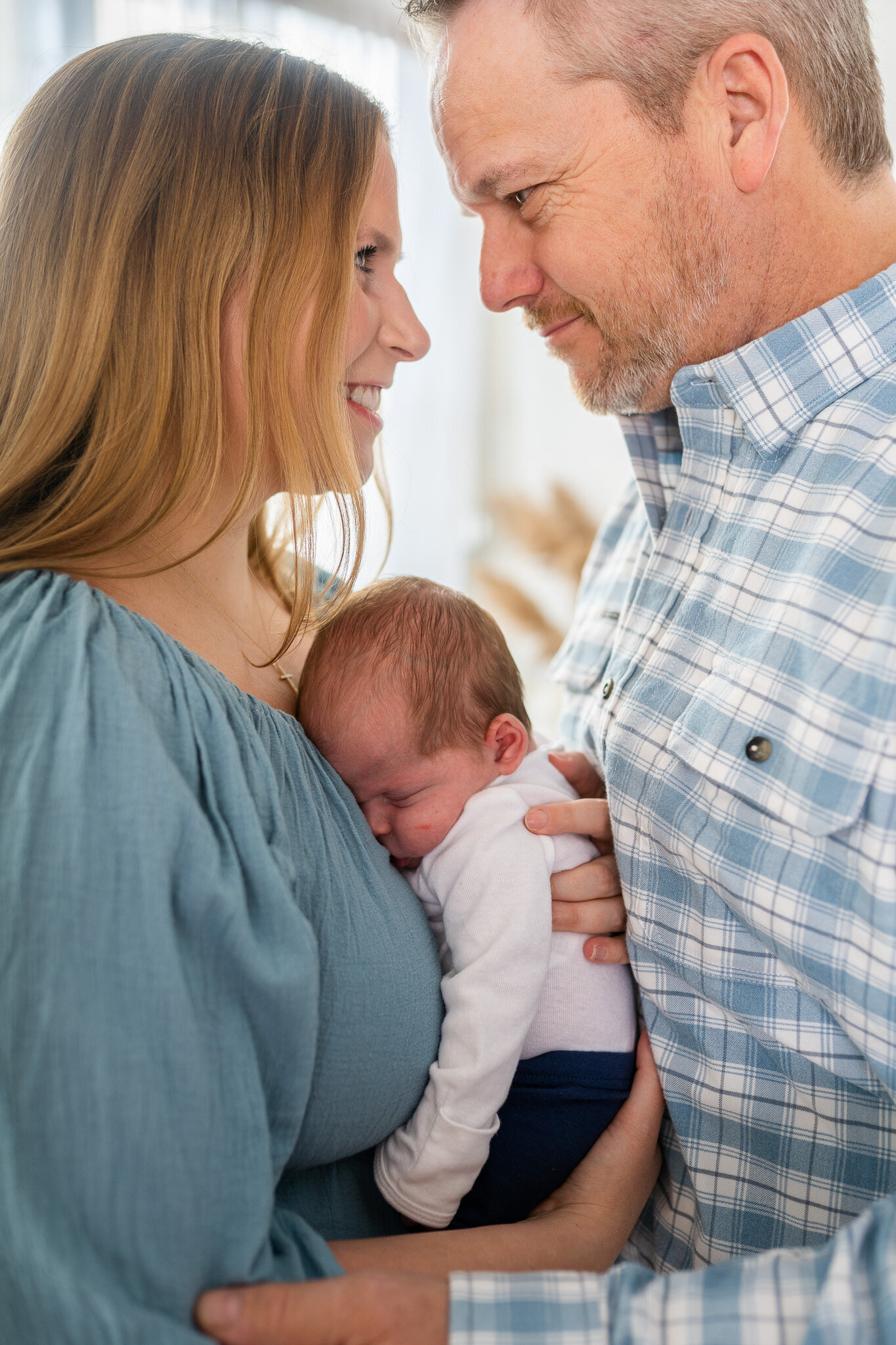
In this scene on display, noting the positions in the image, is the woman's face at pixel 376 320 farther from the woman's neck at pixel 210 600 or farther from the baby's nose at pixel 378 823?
the baby's nose at pixel 378 823

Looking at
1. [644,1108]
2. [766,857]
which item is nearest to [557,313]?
[766,857]

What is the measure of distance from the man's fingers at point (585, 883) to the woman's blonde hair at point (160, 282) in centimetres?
45

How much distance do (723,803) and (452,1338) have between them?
0.57 m

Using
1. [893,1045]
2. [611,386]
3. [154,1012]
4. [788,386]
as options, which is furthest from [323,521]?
[893,1045]

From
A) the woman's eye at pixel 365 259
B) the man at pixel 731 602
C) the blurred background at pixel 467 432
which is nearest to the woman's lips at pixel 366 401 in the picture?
the woman's eye at pixel 365 259

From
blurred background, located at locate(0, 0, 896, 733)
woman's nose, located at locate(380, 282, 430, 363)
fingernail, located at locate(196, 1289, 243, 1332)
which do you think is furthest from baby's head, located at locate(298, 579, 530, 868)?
blurred background, located at locate(0, 0, 896, 733)

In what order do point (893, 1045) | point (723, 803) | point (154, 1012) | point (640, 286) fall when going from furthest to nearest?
1. point (640, 286)
2. point (723, 803)
3. point (893, 1045)
4. point (154, 1012)

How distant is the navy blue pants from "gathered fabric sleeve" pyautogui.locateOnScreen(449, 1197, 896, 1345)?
27 cm

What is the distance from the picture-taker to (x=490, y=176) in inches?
52.4

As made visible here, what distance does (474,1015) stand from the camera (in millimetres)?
1039

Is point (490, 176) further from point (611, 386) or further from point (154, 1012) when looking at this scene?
Answer: point (154, 1012)

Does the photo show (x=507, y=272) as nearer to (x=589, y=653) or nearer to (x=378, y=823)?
(x=589, y=653)

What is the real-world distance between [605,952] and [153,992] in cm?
61

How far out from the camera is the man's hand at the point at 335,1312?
74 cm
